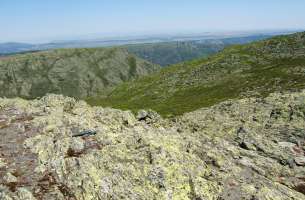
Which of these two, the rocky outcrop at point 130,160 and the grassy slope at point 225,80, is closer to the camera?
the rocky outcrop at point 130,160

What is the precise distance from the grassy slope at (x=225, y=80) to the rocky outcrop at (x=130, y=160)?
7649 cm

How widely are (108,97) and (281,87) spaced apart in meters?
103

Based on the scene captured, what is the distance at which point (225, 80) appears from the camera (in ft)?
491

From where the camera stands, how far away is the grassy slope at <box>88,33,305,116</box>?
123938 mm

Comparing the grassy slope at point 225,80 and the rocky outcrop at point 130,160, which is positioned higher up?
the rocky outcrop at point 130,160

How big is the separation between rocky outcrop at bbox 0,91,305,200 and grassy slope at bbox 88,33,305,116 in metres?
76.5

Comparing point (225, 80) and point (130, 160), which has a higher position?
point (130, 160)

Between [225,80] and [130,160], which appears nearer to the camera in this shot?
[130,160]

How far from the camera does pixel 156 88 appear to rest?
173875 mm

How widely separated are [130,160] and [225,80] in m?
126

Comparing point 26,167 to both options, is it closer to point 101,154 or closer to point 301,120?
point 101,154

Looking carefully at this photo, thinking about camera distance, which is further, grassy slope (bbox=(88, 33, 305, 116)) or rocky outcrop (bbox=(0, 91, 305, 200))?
grassy slope (bbox=(88, 33, 305, 116))

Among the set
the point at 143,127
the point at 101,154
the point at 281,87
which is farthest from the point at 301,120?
the point at 281,87

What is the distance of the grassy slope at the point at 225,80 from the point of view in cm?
12394
